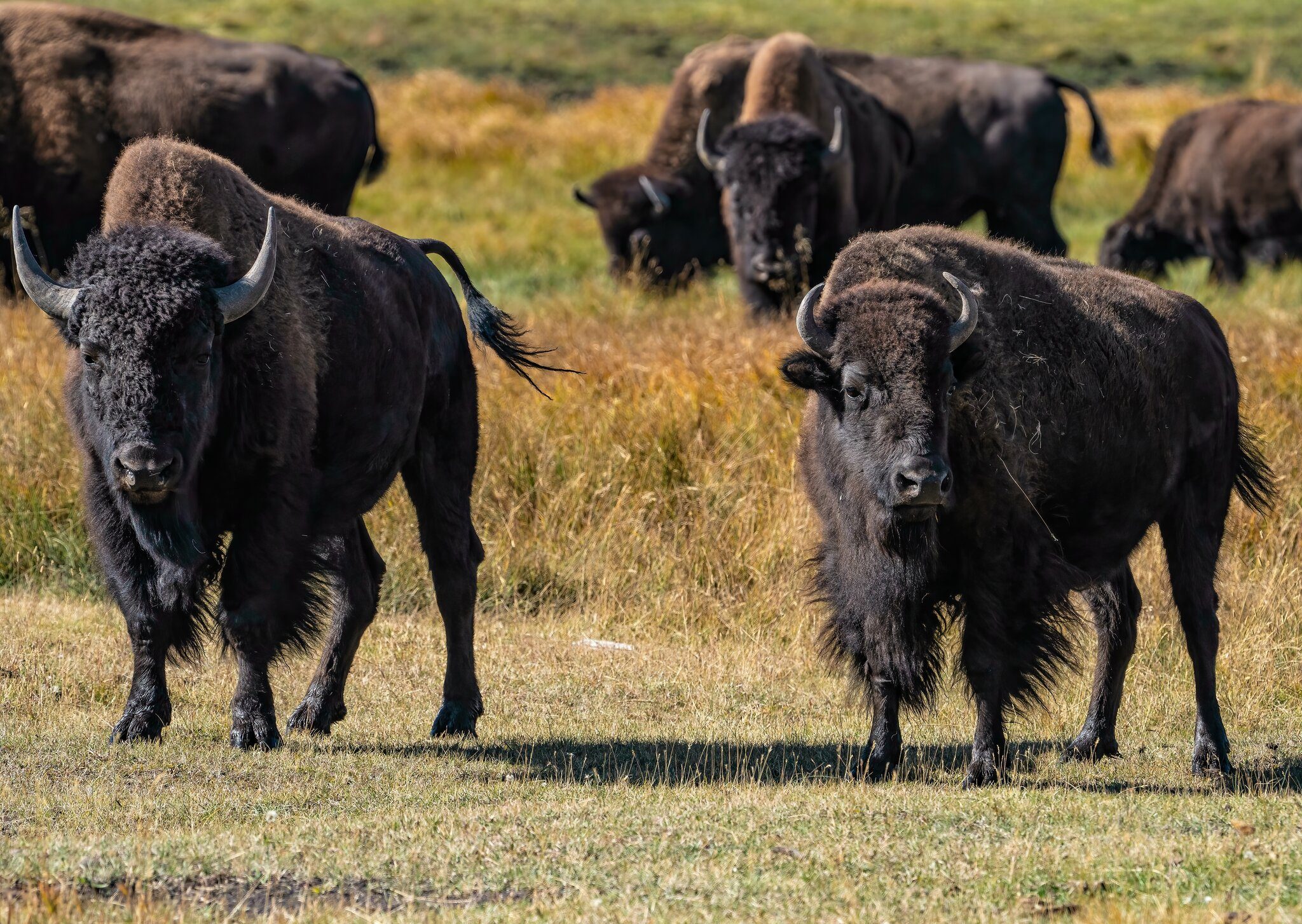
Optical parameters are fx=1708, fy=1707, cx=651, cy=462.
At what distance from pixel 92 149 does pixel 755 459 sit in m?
7.35

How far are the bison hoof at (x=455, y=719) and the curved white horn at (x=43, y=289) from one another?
236 centimetres

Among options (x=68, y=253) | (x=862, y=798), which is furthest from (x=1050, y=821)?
(x=68, y=253)

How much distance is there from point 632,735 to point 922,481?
7.18 feet

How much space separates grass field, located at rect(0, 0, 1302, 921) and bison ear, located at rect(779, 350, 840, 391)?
1.49m

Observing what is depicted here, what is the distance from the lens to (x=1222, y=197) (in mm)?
21656

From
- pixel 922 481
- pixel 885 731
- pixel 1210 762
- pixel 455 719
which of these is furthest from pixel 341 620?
pixel 1210 762

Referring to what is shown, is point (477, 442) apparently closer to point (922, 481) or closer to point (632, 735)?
point (632, 735)

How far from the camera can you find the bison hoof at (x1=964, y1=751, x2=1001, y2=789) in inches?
253

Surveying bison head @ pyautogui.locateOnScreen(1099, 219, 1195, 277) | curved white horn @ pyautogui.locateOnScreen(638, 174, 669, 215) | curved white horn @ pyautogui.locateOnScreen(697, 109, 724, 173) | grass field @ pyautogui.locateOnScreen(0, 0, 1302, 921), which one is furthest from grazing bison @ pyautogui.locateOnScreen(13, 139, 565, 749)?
bison head @ pyautogui.locateOnScreen(1099, 219, 1195, 277)

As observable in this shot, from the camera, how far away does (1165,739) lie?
7.76m

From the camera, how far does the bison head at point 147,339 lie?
19.5ft

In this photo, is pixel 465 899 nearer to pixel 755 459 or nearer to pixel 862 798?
pixel 862 798

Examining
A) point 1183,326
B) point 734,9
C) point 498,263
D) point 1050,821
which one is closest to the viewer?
point 1050,821

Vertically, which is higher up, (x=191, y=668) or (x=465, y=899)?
(x=465, y=899)
